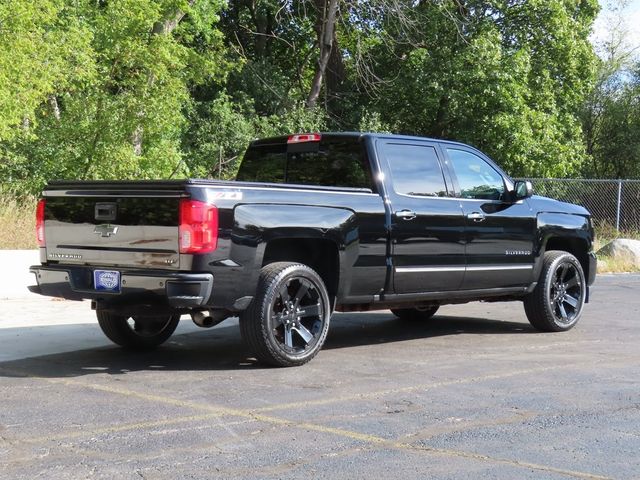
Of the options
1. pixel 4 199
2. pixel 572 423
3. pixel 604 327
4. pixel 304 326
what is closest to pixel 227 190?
pixel 304 326

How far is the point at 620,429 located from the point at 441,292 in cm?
323

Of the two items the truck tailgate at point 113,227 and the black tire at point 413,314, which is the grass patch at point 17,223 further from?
the truck tailgate at point 113,227

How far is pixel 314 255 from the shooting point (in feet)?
25.5

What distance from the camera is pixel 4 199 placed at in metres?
18.2

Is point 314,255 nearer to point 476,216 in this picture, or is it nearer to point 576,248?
point 476,216

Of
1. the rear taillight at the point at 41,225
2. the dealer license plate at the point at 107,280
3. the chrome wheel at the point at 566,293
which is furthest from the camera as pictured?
the chrome wheel at the point at 566,293

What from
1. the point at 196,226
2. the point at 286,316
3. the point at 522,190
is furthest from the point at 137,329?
the point at 522,190

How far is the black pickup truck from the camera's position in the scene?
6.76m

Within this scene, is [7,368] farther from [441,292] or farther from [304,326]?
[441,292]

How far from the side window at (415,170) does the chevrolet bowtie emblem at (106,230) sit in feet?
8.53

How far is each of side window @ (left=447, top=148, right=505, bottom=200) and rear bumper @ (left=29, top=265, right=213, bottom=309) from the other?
3285mm

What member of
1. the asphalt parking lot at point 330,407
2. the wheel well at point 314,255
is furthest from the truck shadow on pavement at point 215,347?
the wheel well at point 314,255

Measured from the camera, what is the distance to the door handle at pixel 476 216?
28.7ft

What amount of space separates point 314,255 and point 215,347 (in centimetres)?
156
